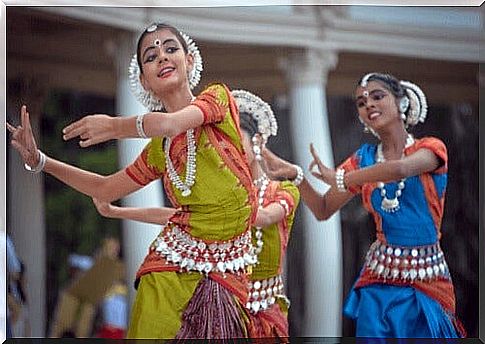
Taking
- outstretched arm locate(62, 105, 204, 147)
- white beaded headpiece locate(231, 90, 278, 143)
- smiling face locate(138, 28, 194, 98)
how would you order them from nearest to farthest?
outstretched arm locate(62, 105, 204, 147)
smiling face locate(138, 28, 194, 98)
white beaded headpiece locate(231, 90, 278, 143)

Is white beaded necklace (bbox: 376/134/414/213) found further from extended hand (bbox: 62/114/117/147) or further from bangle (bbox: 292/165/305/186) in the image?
extended hand (bbox: 62/114/117/147)

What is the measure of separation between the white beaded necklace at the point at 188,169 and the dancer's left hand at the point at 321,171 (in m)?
0.55

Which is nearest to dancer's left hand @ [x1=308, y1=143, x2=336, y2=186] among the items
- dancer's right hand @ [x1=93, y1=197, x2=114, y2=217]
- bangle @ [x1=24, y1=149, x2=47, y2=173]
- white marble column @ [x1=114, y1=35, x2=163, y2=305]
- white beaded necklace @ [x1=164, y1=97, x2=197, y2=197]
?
white beaded necklace @ [x1=164, y1=97, x2=197, y2=197]

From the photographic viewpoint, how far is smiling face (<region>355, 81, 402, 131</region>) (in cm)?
542

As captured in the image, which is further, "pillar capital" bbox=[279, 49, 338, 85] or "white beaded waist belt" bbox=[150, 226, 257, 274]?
"pillar capital" bbox=[279, 49, 338, 85]

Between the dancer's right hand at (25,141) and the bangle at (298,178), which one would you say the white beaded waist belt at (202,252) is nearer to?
the bangle at (298,178)

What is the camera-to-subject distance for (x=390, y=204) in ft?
17.9

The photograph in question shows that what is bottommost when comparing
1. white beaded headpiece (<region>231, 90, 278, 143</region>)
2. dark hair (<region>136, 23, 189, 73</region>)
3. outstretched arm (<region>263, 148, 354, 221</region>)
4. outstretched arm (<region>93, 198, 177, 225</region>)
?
outstretched arm (<region>93, 198, 177, 225</region>)

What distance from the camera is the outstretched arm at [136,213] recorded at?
5332 mm

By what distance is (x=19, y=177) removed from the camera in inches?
215

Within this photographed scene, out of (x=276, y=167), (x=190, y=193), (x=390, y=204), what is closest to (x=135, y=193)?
(x=190, y=193)

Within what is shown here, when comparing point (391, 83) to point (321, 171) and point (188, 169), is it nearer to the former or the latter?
point (321, 171)

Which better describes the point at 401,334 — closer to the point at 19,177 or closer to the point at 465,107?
the point at 465,107

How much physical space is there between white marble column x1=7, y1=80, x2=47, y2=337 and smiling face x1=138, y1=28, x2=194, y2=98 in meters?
0.58
